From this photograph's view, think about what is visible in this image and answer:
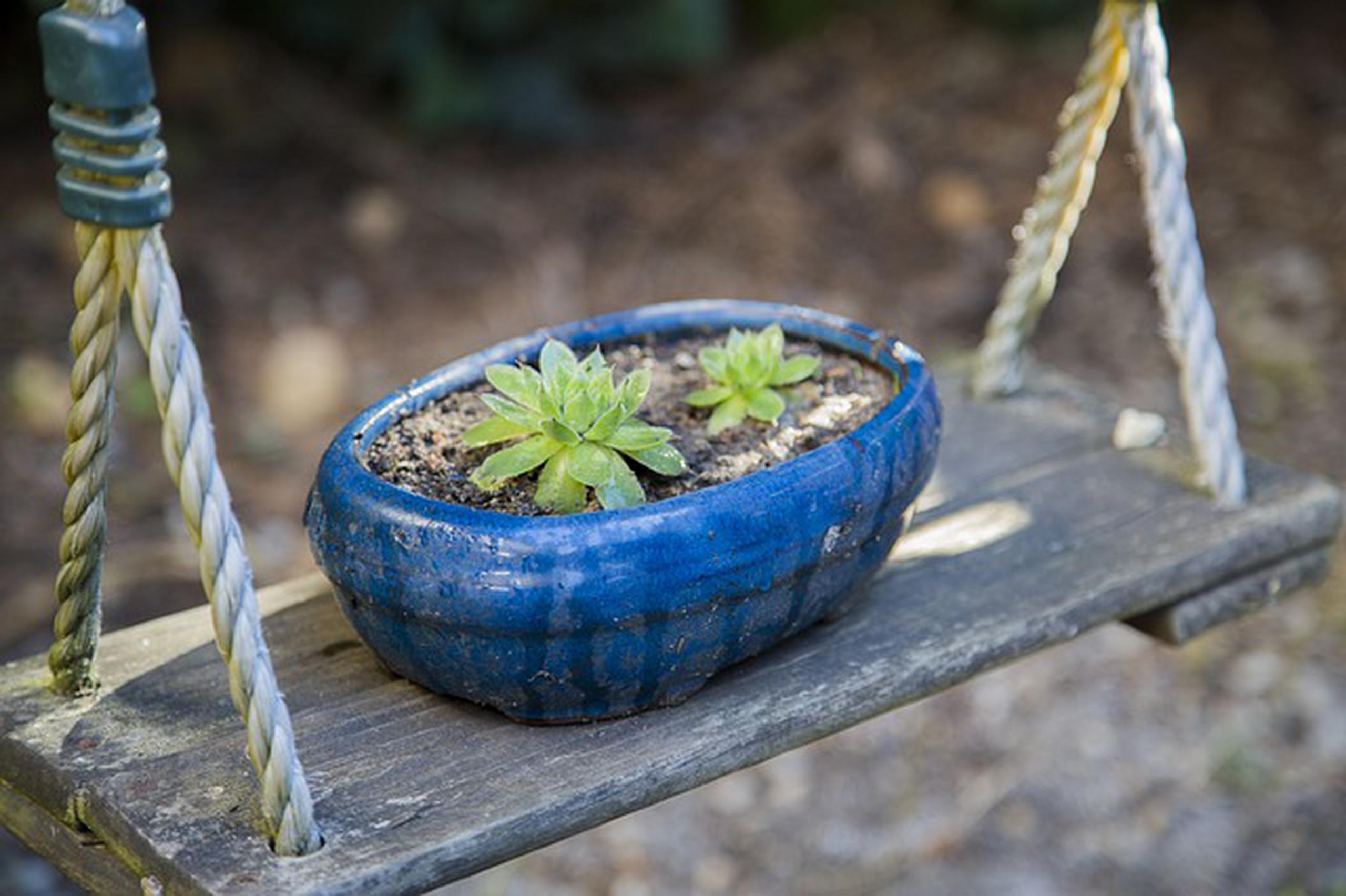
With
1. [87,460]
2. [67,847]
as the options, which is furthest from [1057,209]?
[67,847]

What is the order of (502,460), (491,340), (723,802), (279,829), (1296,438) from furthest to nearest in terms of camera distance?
(491,340)
(1296,438)
(723,802)
(502,460)
(279,829)

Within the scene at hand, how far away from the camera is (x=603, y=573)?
3.54 feet

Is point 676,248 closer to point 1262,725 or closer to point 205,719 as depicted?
point 1262,725

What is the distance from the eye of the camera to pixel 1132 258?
3291mm

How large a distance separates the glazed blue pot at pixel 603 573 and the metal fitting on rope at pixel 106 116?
10.1 inches

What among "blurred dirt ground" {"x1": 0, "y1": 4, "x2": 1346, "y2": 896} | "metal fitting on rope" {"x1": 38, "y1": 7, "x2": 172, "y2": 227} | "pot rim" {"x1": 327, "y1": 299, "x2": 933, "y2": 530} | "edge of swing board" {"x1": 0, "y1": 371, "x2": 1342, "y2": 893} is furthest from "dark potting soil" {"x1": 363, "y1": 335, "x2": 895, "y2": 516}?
"blurred dirt ground" {"x1": 0, "y1": 4, "x2": 1346, "y2": 896}

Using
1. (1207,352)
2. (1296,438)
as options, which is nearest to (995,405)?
(1207,352)

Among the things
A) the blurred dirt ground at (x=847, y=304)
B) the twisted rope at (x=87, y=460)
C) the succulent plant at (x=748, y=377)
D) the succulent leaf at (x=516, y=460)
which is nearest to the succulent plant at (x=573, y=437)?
the succulent leaf at (x=516, y=460)

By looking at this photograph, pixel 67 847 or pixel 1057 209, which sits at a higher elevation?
pixel 1057 209

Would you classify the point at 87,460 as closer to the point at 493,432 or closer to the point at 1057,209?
the point at 493,432

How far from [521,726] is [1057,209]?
0.76 metres

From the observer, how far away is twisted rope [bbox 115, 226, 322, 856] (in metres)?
0.96

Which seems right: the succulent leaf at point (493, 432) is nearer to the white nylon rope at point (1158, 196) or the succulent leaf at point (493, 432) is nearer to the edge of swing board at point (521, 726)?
the edge of swing board at point (521, 726)

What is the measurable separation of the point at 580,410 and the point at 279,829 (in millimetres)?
333
